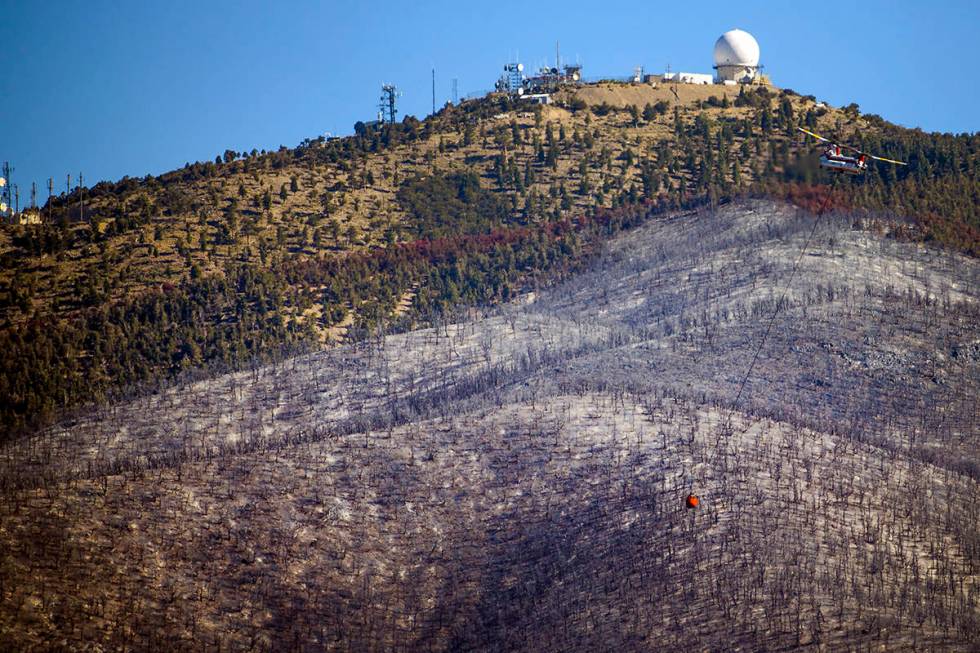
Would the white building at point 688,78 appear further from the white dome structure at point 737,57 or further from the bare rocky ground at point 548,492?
the bare rocky ground at point 548,492

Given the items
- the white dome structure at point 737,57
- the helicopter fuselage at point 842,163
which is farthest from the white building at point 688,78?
the helicopter fuselage at point 842,163

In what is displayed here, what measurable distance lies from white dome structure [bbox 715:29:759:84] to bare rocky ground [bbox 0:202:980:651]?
56.1 metres

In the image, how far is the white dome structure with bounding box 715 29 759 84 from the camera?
468 ft

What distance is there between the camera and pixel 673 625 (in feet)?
161

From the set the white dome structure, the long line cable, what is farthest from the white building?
the long line cable

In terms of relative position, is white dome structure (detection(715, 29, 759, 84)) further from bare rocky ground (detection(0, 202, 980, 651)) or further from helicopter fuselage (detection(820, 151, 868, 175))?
helicopter fuselage (detection(820, 151, 868, 175))

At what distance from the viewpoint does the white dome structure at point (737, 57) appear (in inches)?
5620

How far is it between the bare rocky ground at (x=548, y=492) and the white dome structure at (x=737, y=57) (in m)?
56.1

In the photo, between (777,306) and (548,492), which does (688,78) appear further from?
(548,492)

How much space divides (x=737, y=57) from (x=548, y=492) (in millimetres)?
93760

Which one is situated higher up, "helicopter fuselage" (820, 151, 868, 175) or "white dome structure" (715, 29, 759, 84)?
"white dome structure" (715, 29, 759, 84)

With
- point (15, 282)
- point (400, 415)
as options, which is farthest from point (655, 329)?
point (15, 282)

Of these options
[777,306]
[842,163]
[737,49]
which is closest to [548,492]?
[842,163]

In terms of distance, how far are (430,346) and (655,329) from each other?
15293mm
